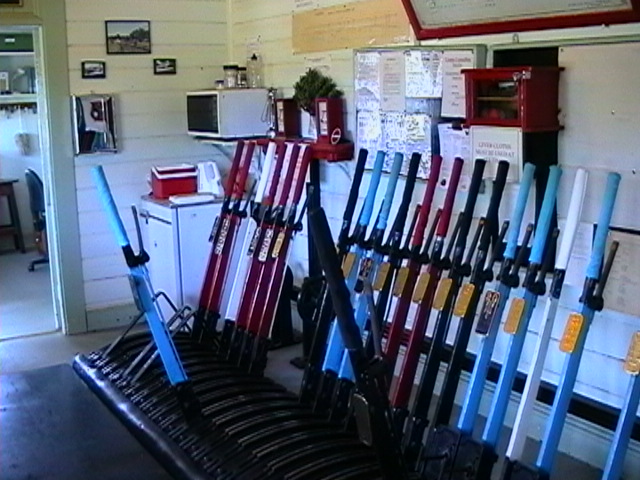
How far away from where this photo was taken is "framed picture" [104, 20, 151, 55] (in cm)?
534

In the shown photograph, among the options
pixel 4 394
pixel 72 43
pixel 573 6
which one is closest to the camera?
pixel 573 6

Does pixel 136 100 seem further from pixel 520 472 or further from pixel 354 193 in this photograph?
pixel 520 472

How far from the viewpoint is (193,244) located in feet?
16.7

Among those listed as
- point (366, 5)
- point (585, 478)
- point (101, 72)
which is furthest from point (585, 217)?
point (101, 72)

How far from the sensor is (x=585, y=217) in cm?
322

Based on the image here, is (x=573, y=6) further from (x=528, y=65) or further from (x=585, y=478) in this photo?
(x=585, y=478)

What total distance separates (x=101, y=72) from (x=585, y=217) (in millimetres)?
3412

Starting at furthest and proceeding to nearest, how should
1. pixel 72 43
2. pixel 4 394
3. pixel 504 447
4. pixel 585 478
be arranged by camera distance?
pixel 72 43, pixel 4 394, pixel 504 447, pixel 585 478

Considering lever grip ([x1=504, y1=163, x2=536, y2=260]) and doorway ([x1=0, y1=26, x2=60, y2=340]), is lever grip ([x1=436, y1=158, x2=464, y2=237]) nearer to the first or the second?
lever grip ([x1=504, y1=163, x2=536, y2=260])

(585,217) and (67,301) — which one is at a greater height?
(585,217)

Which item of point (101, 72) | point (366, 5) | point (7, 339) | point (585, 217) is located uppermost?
point (366, 5)

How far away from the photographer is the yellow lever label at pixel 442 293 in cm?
330

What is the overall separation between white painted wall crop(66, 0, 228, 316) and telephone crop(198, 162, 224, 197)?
0.34 m

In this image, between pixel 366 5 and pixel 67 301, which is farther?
pixel 67 301
